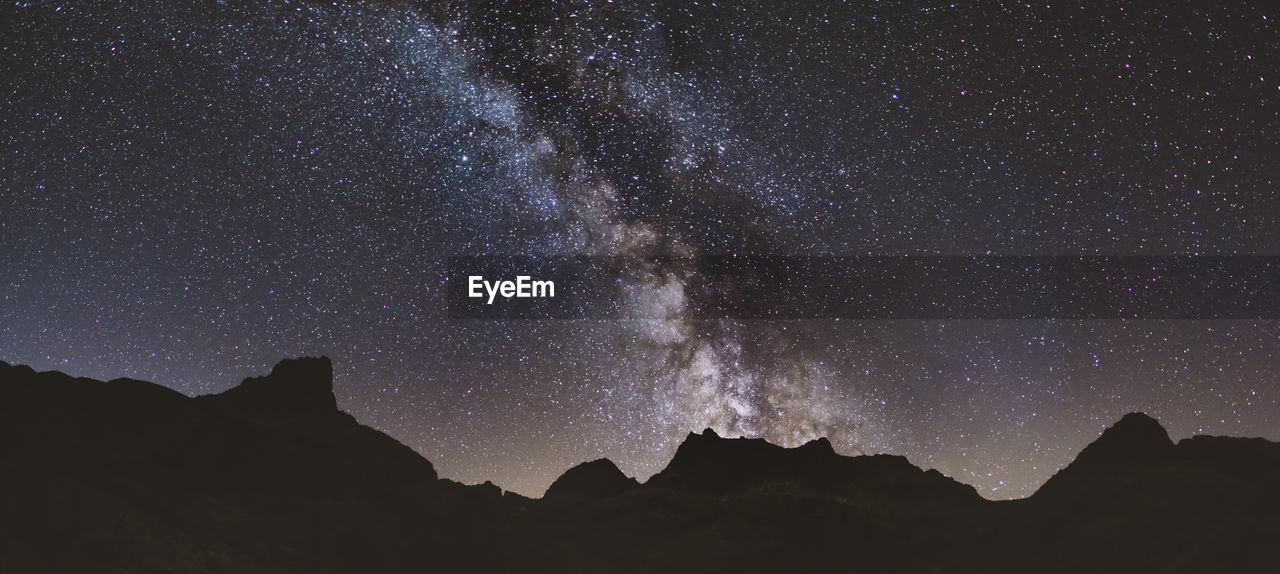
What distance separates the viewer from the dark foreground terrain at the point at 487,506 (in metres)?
67.7

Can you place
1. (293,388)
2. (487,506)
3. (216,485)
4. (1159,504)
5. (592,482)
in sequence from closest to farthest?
1. (216,485)
2. (487,506)
3. (1159,504)
4. (293,388)
5. (592,482)

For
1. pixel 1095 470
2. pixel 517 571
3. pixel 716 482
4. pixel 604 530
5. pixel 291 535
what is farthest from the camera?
pixel 716 482

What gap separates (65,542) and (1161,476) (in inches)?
4567

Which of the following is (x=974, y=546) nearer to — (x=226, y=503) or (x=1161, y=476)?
(x=1161, y=476)

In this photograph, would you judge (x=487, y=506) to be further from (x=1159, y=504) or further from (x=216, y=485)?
(x=1159, y=504)

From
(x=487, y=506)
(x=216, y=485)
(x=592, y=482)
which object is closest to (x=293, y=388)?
(x=216, y=485)

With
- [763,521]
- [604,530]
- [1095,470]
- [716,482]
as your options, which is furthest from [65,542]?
[1095,470]

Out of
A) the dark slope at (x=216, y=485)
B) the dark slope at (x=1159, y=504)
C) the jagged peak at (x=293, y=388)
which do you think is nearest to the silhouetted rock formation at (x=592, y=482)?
the dark slope at (x=216, y=485)

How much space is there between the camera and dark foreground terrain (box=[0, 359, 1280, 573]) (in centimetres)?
6769

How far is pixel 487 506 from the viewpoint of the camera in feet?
313

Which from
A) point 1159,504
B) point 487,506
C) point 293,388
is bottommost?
point 1159,504

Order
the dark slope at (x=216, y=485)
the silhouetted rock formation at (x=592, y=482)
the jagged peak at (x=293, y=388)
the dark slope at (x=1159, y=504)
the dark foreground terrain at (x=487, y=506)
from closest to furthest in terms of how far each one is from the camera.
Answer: the dark slope at (x=216, y=485), the dark foreground terrain at (x=487, y=506), the dark slope at (x=1159, y=504), the jagged peak at (x=293, y=388), the silhouetted rock formation at (x=592, y=482)

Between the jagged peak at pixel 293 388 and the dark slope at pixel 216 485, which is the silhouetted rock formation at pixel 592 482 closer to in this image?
the dark slope at pixel 216 485

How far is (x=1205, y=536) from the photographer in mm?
87500
